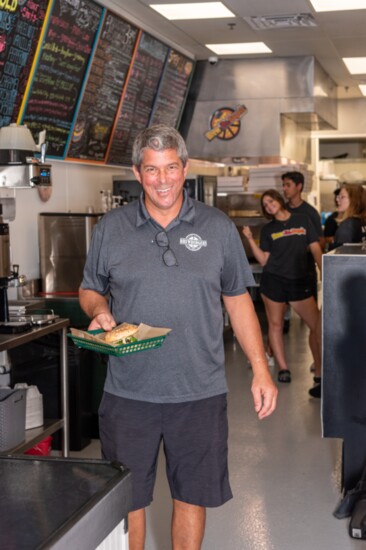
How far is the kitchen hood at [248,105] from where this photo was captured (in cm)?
902

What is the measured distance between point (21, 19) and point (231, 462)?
2.92 m

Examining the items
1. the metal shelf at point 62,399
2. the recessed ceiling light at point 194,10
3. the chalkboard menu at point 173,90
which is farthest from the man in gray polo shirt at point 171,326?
the chalkboard menu at point 173,90

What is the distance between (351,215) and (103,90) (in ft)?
7.46

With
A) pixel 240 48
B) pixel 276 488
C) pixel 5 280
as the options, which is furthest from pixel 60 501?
pixel 240 48

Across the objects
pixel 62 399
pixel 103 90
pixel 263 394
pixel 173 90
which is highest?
pixel 173 90

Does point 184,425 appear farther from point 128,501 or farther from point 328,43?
point 328,43

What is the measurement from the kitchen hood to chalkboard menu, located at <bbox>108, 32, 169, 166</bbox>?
4.04ft

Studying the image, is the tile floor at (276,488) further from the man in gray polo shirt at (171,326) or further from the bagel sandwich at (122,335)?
the bagel sandwich at (122,335)

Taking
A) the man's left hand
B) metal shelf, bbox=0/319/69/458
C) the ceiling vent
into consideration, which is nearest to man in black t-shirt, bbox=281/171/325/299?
the ceiling vent

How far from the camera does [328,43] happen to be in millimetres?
8328

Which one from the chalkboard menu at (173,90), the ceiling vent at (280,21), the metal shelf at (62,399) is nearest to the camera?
the metal shelf at (62,399)

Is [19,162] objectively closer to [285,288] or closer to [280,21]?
[285,288]

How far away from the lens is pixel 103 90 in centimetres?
689

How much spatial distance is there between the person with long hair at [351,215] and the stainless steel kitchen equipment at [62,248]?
1.83 meters
